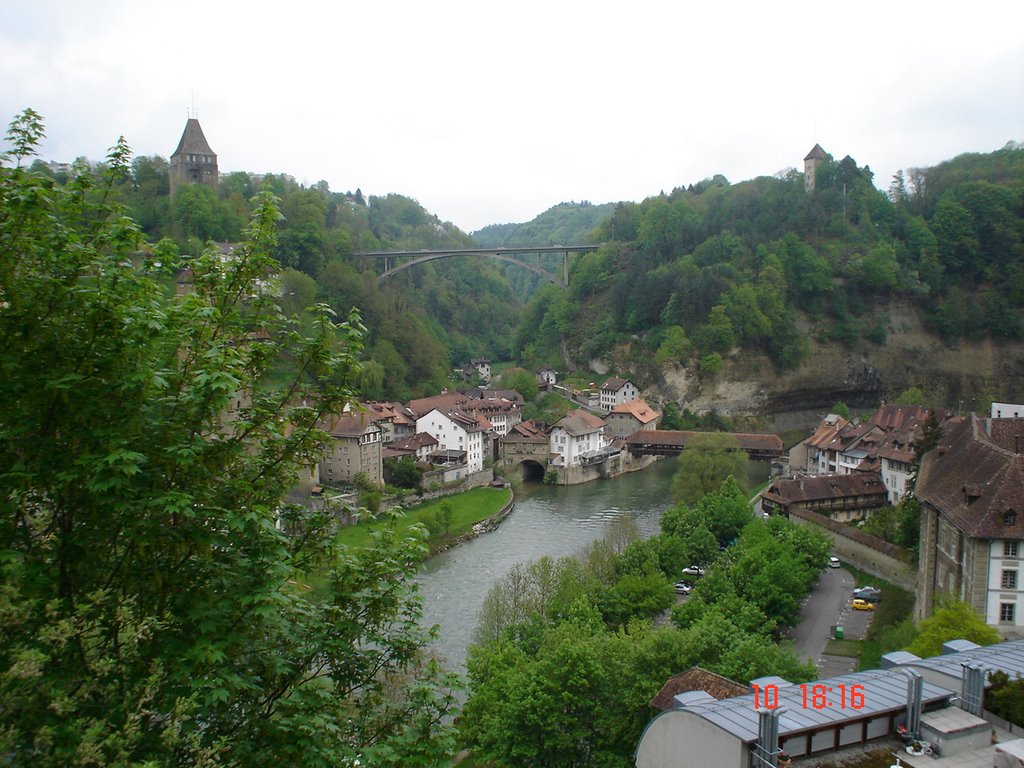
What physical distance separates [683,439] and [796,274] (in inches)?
705

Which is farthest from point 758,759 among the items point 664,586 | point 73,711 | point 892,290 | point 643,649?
point 892,290


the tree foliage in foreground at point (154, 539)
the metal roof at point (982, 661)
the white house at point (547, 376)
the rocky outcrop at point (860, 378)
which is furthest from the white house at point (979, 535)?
the white house at point (547, 376)

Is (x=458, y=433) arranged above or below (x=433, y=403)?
below

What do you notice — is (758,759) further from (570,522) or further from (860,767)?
(570,522)

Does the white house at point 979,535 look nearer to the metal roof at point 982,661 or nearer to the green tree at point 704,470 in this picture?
the metal roof at point 982,661

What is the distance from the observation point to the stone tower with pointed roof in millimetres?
53875

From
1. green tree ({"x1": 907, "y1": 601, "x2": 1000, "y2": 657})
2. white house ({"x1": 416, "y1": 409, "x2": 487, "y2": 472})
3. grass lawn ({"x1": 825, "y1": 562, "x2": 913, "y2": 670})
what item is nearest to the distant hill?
white house ({"x1": 416, "y1": 409, "x2": 487, "y2": 472})

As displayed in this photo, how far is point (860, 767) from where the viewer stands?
541 cm

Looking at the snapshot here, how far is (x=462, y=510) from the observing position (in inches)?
1163

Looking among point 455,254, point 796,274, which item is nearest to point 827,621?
point 796,274

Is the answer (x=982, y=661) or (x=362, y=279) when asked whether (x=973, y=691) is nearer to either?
(x=982, y=661)

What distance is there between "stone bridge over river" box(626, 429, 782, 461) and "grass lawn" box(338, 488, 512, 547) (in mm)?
9547

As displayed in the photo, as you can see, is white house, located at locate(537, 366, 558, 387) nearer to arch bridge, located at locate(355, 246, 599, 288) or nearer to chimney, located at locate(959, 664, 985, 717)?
arch bridge, located at locate(355, 246, 599, 288)
